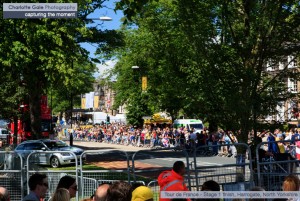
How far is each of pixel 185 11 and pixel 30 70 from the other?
51.1 ft

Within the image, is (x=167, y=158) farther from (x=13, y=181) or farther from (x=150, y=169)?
(x=13, y=181)

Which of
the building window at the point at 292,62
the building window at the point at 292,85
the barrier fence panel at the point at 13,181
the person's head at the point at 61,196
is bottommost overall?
the barrier fence panel at the point at 13,181

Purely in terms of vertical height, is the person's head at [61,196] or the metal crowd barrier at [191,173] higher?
the person's head at [61,196]

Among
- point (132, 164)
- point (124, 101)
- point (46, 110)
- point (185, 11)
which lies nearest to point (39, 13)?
point (185, 11)

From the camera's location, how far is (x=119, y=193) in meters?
5.79

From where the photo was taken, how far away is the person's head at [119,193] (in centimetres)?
577

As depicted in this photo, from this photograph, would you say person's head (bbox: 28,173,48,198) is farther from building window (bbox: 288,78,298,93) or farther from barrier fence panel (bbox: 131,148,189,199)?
building window (bbox: 288,78,298,93)

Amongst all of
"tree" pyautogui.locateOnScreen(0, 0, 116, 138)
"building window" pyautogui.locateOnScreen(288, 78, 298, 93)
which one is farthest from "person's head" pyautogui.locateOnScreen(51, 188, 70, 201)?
"tree" pyautogui.locateOnScreen(0, 0, 116, 138)

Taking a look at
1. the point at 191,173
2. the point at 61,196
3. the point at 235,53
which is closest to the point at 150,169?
the point at 191,173

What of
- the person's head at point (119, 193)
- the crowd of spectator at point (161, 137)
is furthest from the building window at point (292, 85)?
the crowd of spectator at point (161, 137)

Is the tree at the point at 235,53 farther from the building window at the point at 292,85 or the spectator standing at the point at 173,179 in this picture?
the spectator standing at the point at 173,179

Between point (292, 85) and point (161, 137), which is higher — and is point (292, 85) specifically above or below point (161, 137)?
above

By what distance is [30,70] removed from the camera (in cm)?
2600

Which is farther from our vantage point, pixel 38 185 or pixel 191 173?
pixel 191 173
